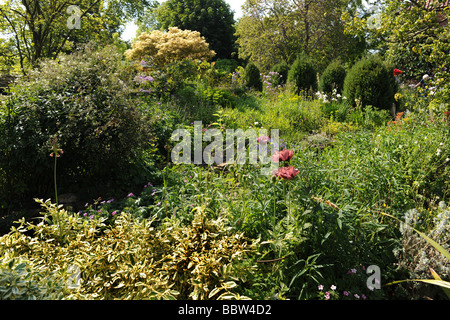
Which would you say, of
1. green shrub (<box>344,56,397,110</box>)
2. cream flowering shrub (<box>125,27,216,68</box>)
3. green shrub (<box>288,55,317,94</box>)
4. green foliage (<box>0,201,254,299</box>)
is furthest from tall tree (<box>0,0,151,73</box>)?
green shrub (<box>344,56,397,110</box>)

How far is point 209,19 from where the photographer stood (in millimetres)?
24203

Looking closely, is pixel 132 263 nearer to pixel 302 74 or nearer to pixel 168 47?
pixel 302 74

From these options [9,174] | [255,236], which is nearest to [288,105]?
[255,236]

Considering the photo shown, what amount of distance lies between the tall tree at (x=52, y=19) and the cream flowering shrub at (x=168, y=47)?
1.92m

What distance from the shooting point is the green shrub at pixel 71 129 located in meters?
3.13

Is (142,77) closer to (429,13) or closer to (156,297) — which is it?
(429,13)

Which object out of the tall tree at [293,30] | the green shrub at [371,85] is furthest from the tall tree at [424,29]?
the tall tree at [293,30]

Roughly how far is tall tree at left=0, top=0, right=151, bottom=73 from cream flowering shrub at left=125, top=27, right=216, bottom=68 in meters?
1.92

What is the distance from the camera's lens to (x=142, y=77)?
6.77 metres

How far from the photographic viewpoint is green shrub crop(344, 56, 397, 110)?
7.73 m

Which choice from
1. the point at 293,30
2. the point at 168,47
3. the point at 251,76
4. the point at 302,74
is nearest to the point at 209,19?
the point at 293,30

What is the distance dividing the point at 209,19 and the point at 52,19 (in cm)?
1786

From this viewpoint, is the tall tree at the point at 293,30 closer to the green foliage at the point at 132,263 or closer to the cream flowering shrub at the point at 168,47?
the cream flowering shrub at the point at 168,47

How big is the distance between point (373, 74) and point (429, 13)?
157 inches
